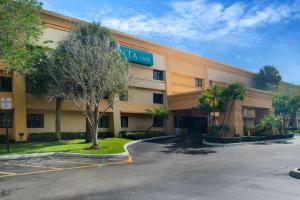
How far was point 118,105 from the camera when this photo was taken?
3916 cm

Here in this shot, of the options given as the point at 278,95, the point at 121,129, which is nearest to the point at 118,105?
the point at 121,129

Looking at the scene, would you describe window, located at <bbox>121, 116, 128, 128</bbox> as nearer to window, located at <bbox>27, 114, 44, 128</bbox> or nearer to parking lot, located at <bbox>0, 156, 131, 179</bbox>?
window, located at <bbox>27, 114, 44, 128</bbox>

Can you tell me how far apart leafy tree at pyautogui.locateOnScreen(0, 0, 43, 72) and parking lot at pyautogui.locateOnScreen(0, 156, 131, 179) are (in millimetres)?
7126

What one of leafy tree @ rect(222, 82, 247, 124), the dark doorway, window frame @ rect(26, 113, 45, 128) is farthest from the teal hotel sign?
leafy tree @ rect(222, 82, 247, 124)

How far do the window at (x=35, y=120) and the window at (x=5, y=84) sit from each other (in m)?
3.46

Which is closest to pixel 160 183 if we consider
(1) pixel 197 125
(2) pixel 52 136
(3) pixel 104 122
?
(2) pixel 52 136

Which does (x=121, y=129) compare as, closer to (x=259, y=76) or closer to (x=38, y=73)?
(x=38, y=73)

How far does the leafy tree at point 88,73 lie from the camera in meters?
24.2

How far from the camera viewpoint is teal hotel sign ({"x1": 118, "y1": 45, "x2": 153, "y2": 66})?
39.2 metres

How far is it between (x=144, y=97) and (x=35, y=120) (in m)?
14.0

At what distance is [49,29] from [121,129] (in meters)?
14.5

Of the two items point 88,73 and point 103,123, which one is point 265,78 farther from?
point 88,73

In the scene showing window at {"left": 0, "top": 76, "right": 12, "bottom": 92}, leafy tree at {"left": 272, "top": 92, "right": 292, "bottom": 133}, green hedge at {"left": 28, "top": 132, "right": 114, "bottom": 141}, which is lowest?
green hedge at {"left": 28, "top": 132, "right": 114, "bottom": 141}

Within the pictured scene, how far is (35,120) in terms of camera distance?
33500 mm
